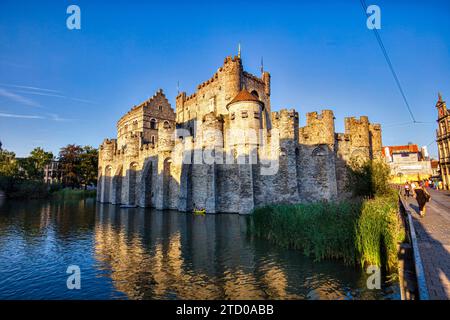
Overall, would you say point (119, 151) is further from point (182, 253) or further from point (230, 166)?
point (182, 253)

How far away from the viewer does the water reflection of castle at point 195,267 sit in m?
6.89

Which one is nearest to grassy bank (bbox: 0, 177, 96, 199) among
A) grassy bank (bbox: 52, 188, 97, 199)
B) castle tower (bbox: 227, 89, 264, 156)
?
grassy bank (bbox: 52, 188, 97, 199)

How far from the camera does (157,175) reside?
29734 mm

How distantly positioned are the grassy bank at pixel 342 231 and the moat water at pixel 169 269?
64 centimetres

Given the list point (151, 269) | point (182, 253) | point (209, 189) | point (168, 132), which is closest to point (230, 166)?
point (209, 189)

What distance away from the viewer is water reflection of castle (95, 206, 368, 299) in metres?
6.89

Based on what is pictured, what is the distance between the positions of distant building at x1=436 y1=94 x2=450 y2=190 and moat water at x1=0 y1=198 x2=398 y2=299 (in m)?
40.4

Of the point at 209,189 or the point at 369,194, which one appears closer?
the point at 369,194

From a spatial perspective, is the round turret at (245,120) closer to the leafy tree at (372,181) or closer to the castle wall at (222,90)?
the castle wall at (222,90)

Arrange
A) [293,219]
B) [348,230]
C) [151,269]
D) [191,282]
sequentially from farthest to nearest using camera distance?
[293,219] → [348,230] → [151,269] → [191,282]

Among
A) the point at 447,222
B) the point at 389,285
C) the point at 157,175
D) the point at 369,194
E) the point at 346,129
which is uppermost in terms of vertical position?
the point at 346,129

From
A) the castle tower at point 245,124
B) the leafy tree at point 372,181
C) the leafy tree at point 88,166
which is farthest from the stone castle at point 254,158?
the leafy tree at point 88,166

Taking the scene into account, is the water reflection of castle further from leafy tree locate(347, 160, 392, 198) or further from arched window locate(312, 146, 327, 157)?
arched window locate(312, 146, 327, 157)

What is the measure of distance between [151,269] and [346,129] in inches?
932
